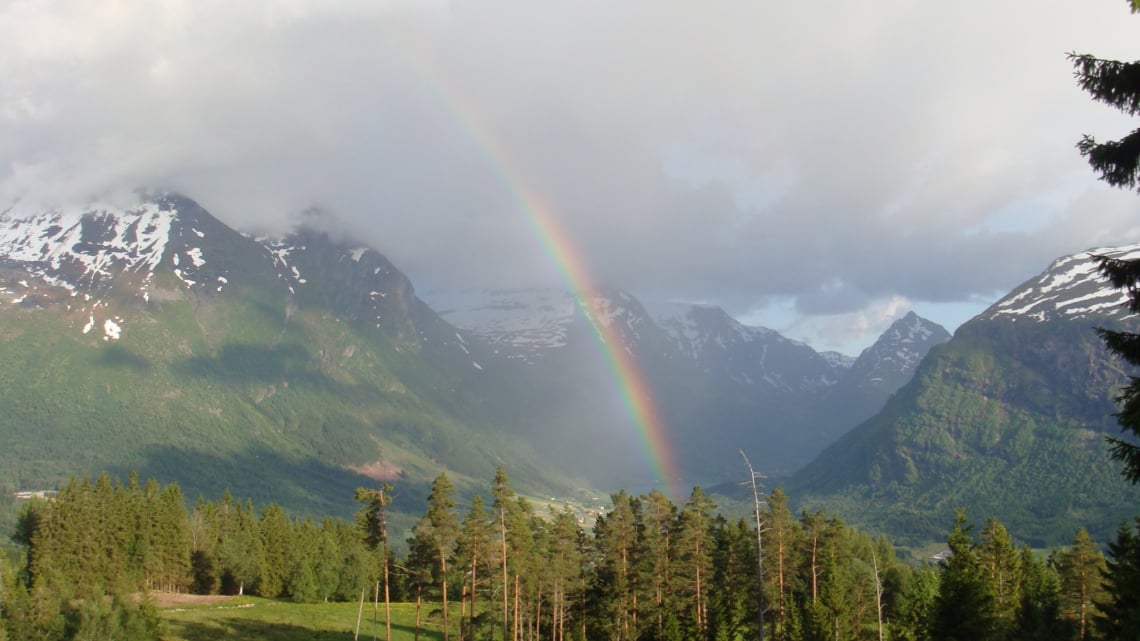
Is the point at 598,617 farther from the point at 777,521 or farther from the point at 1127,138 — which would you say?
the point at 1127,138

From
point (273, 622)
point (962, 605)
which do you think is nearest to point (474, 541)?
point (273, 622)

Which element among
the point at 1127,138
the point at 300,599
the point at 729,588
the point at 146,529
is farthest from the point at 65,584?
the point at 1127,138

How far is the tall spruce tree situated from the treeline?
976 inches

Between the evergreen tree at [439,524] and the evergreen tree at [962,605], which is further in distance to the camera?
the evergreen tree at [439,524]

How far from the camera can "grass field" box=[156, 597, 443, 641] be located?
7750cm

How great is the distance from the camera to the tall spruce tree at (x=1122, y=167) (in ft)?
62.8

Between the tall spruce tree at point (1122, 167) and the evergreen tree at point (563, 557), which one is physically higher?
the tall spruce tree at point (1122, 167)

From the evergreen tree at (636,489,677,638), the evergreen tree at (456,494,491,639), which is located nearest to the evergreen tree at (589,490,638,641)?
the evergreen tree at (636,489,677,638)

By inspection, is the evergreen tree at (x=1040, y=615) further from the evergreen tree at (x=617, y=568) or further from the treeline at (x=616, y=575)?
the evergreen tree at (x=617, y=568)

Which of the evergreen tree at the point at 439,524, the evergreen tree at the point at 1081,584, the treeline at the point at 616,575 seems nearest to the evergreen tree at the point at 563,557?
the treeline at the point at 616,575

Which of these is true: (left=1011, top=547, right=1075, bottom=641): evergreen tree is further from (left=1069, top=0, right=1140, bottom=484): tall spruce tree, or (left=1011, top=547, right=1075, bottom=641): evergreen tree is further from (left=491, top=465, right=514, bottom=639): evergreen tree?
(left=1069, top=0, right=1140, bottom=484): tall spruce tree

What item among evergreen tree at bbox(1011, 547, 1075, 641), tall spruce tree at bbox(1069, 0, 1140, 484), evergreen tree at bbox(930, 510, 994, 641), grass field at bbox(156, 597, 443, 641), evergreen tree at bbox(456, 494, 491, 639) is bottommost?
grass field at bbox(156, 597, 443, 641)

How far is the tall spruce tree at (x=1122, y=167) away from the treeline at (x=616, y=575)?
24790mm

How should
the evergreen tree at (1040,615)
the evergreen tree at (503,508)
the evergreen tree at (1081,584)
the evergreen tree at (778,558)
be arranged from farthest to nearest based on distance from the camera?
the evergreen tree at (778,558) → the evergreen tree at (503,508) → the evergreen tree at (1081,584) → the evergreen tree at (1040,615)
